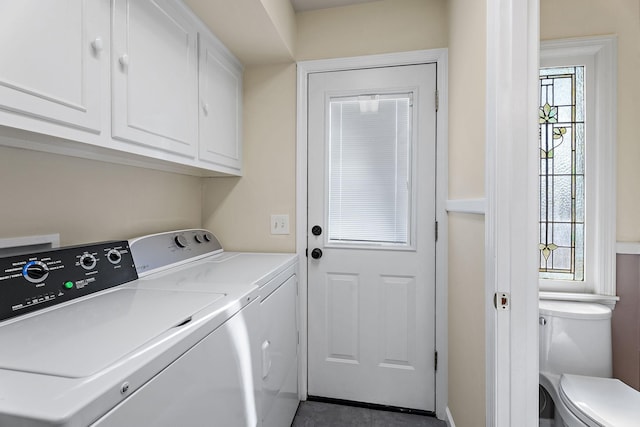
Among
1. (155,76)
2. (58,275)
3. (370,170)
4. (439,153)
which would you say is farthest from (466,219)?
(58,275)

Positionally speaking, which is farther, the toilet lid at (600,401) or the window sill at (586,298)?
the window sill at (586,298)

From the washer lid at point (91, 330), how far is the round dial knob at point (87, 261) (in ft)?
0.38

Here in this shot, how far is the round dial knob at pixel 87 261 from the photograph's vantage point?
1009 mm

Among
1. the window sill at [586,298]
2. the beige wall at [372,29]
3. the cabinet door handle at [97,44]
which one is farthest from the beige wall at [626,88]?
the cabinet door handle at [97,44]

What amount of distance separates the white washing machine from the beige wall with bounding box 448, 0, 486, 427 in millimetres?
902

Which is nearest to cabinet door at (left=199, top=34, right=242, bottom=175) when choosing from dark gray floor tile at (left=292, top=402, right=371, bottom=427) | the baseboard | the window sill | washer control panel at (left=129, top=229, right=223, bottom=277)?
washer control panel at (left=129, top=229, right=223, bottom=277)

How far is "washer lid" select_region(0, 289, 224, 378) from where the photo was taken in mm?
561

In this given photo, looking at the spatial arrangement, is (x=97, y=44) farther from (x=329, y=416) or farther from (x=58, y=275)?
(x=329, y=416)

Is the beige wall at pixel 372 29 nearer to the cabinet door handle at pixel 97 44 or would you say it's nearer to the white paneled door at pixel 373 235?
the white paneled door at pixel 373 235

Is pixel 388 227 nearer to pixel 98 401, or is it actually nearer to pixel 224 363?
pixel 224 363

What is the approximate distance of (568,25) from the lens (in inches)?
70.6

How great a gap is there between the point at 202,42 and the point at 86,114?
86 cm

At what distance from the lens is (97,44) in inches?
35.8

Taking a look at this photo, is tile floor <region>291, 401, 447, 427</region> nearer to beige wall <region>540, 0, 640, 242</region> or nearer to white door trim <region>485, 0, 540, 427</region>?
white door trim <region>485, 0, 540, 427</region>
